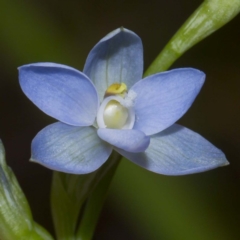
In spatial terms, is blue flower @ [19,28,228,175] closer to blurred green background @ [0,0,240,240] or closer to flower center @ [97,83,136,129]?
flower center @ [97,83,136,129]

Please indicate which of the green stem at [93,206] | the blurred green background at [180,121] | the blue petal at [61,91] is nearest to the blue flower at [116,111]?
the blue petal at [61,91]

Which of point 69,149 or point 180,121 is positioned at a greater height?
point 69,149

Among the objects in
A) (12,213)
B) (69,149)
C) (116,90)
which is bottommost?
(12,213)

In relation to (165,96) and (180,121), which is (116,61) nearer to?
(165,96)

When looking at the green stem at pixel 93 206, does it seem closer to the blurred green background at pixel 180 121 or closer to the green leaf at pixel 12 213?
the green leaf at pixel 12 213

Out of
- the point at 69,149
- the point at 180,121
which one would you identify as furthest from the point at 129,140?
the point at 180,121

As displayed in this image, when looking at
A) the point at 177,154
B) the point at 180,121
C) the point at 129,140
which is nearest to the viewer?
the point at 129,140

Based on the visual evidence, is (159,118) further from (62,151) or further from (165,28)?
(165,28)
